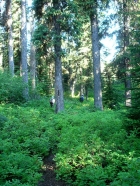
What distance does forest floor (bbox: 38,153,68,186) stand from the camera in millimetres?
6289

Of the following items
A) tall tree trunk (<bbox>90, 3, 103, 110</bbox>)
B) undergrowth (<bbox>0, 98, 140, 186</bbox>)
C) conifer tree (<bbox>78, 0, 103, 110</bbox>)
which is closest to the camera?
undergrowth (<bbox>0, 98, 140, 186</bbox>)

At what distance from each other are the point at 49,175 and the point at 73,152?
95 centimetres

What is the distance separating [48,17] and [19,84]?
485cm

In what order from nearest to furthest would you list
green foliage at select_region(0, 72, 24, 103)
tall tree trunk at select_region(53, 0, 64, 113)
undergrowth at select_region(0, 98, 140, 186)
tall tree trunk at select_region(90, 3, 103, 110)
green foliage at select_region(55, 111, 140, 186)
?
undergrowth at select_region(0, 98, 140, 186) < green foliage at select_region(55, 111, 140, 186) < tall tree trunk at select_region(53, 0, 64, 113) < green foliage at select_region(0, 72, 24, 103) < tall tree trunk at select_region(90, 3, 103, 110)

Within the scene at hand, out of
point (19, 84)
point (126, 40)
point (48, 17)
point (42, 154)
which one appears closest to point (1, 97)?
point (19, 84)

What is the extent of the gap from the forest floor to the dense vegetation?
0.17m

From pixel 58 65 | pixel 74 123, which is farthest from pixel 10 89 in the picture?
pixel 74 123

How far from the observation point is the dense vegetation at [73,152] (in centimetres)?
536

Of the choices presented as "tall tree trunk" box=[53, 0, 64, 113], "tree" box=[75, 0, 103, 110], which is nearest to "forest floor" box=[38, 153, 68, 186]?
"tall tree trunk" box=[53, 0, 64, 113]

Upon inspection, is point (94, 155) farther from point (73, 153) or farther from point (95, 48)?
point (95, 48)

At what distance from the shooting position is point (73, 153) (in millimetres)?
6508

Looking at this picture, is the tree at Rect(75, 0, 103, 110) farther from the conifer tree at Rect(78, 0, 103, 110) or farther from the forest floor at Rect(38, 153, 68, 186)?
the forest floor at Rect(38, 153, 68, 186)

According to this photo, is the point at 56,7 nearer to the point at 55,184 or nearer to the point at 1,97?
the point at 1,97

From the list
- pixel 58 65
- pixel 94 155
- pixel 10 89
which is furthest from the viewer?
pixel 10 89
